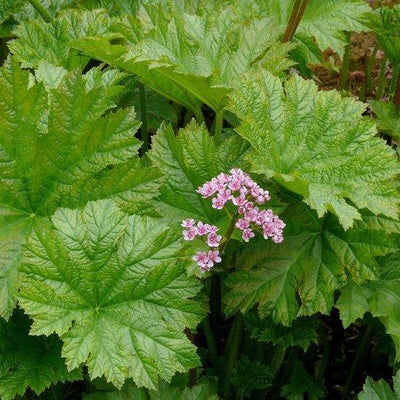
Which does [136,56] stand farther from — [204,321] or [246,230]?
[204,321]

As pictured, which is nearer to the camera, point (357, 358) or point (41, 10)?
point (357, 358)

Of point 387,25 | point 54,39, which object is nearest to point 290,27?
point 387,25

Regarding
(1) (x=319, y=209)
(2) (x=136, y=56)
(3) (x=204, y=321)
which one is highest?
(2) (x=136, y=56)

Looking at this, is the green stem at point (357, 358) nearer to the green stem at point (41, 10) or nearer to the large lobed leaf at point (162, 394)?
the large lobed leaf at point (162, 394)

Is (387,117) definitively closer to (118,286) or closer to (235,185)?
(235,185)

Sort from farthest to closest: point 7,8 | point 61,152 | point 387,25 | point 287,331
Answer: point 7,8
point 387,25
point 287,331
point 61,152

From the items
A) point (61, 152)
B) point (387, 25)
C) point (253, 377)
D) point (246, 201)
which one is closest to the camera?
point (246, 201)

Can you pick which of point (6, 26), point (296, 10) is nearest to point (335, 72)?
point (296, 10)
